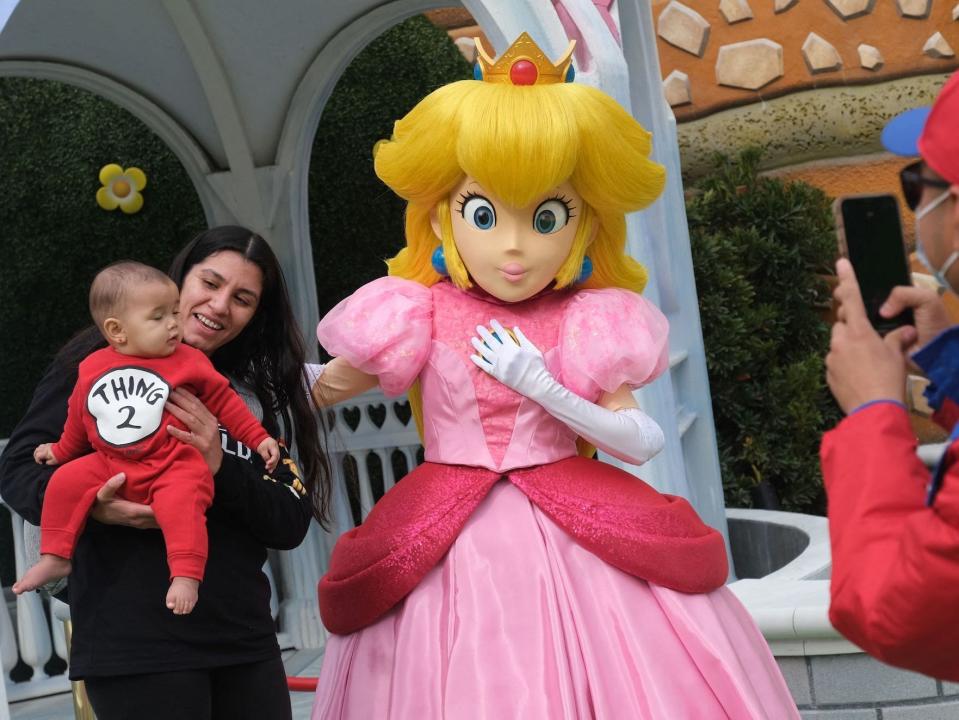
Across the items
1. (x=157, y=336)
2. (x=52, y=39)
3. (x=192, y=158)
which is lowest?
(x=157, y=336)

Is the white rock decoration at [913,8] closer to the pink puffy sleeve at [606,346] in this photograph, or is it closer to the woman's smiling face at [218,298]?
the pink puffy sleeve at [606,346]

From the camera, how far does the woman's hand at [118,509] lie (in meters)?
1.88

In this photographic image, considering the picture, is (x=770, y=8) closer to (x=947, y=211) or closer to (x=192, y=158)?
(x=192, y=158)

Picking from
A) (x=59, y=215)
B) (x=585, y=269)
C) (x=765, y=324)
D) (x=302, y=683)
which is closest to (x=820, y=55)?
(x=765, y=324)

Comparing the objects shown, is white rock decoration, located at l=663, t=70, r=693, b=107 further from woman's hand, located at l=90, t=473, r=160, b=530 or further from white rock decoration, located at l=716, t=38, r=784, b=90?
woman's hand, located at l=90, t=473, r=160, b=530

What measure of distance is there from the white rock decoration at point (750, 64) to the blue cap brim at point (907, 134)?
498 centimetres

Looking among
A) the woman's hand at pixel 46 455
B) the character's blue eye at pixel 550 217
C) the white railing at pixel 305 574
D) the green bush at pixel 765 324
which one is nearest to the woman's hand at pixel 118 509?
the woman's hand at pixel 46 455

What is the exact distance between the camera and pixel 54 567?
6.14 feet

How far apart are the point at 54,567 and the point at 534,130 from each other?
3.36 ft

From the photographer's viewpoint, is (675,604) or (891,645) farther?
(675,604)

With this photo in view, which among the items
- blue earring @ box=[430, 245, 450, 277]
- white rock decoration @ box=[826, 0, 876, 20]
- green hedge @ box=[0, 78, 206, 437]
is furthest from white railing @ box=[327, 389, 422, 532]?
white rock decoration @ box=[826, 0, 876, 20]

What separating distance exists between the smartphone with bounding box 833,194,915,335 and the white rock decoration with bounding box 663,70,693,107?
5022 millimetres

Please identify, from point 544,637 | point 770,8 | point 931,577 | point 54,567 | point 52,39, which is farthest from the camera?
point 770,8

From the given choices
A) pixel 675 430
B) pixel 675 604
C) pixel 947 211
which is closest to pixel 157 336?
pixel 675 604
